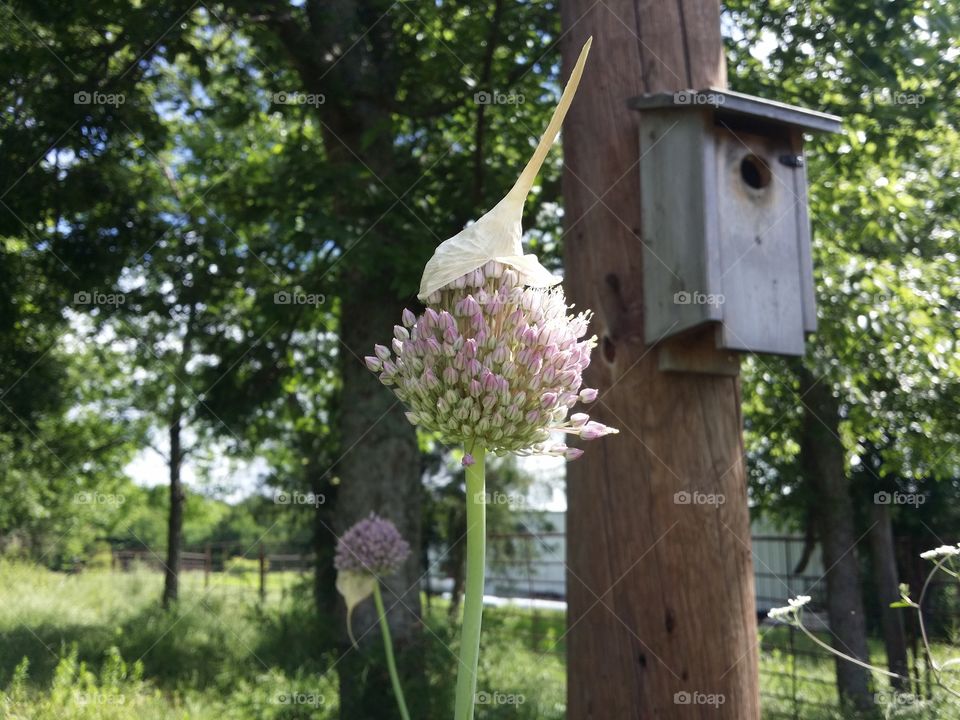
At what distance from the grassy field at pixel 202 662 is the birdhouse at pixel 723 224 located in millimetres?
1733

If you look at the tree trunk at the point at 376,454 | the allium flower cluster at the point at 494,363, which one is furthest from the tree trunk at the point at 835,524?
the allium flower cluster at the point at 494,363

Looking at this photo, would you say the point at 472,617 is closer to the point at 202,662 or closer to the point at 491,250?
the point at 491,250

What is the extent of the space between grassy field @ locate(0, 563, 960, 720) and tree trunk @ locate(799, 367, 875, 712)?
0.58 meters

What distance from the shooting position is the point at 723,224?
333cm

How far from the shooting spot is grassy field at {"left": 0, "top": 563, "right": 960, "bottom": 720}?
562 centimetres

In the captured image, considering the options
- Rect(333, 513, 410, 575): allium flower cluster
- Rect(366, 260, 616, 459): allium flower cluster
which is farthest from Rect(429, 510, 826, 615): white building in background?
Rect(366, 260, 616, 459): allium flower cluster

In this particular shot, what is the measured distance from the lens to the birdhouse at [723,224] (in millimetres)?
3191

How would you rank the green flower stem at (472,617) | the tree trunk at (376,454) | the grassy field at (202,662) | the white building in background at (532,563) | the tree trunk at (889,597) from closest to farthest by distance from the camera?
the green flower stem at (472,617)
the grassy field at (202,662)
the tree trunk at (376,454)
the tree trunk at (889,597)
the white building in background at (532,563)

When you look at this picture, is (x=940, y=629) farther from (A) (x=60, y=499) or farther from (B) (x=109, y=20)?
(A) (x=60, y=499)

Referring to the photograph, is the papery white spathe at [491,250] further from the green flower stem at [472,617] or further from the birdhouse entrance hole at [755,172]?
the birdhouse entrance hole at [755,172]

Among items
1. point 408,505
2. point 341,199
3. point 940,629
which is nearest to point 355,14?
point 341,199

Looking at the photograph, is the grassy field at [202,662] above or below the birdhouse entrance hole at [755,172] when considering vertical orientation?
below

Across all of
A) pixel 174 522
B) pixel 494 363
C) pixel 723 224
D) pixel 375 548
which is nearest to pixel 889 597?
pixel 723 224

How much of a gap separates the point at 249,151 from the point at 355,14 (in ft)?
10.1
